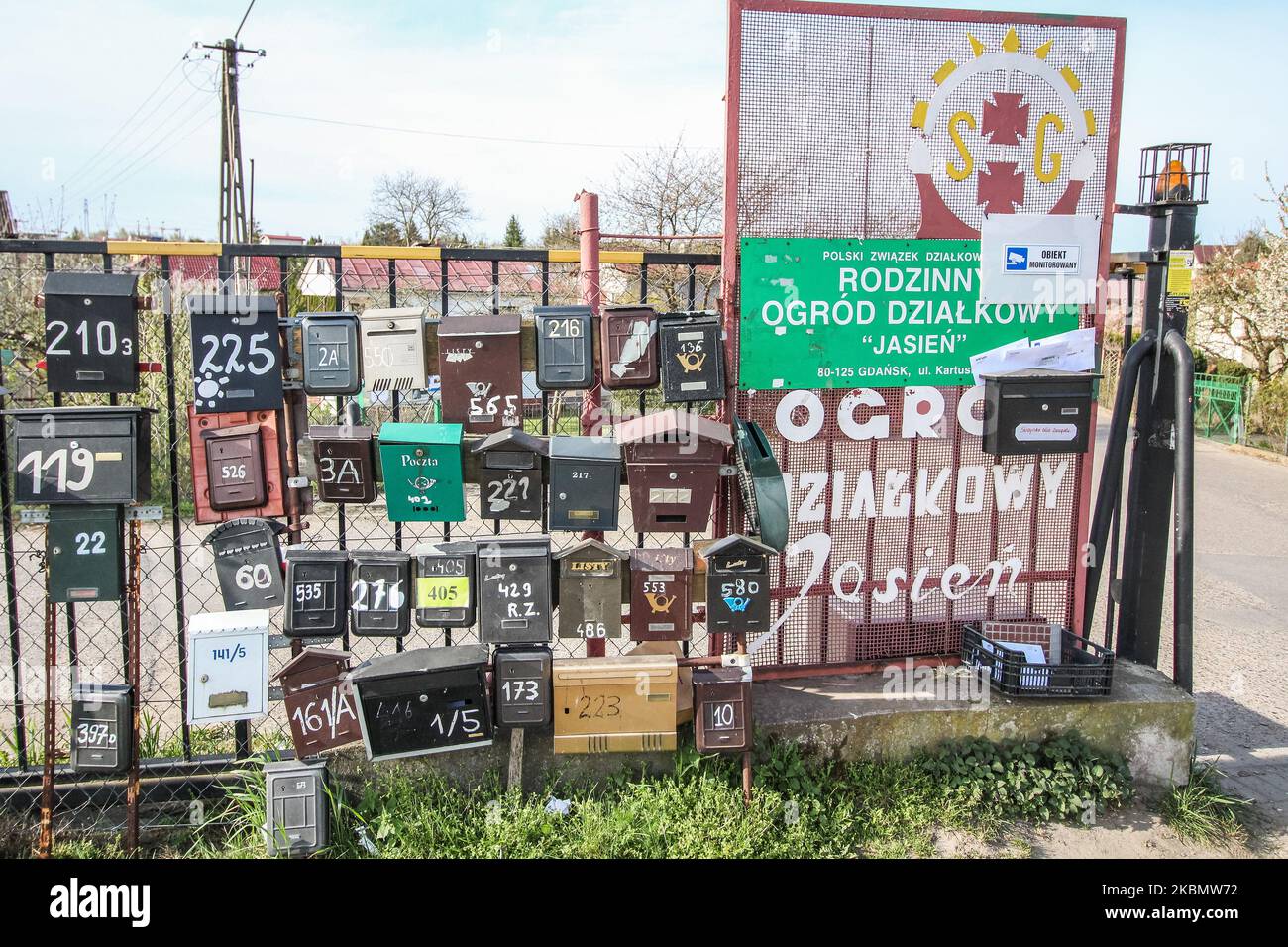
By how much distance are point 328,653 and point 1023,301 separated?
3383 mm

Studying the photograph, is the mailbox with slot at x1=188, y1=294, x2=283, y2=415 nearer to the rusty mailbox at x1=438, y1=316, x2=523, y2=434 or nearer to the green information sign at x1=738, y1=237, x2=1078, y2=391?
the rusty mailbox at x1=438, y1=316, x2=523, y2=434

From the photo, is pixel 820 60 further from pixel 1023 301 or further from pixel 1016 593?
pixel 1016 593

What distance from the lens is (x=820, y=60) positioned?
12.8 feet

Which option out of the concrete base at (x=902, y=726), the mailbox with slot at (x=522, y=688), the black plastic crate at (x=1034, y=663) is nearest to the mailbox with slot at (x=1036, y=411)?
the black plastic crate at (x=1034, y=663)

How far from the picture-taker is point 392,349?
349 centimetres

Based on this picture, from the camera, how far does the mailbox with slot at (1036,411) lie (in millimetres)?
4145

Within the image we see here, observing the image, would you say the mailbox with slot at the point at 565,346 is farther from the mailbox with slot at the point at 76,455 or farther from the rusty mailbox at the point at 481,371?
the mailbox with slot at the point at 76,455

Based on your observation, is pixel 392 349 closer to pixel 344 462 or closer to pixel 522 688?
pixel 344 462

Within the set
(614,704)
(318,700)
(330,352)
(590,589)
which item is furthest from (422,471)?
(614,704)

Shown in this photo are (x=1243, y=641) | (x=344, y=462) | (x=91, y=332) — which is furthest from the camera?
(x=1243, y=641)

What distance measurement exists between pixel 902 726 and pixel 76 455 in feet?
11.5

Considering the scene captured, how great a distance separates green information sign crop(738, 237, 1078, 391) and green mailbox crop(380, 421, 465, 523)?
51.4 inches

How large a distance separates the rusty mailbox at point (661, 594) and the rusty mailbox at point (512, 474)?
18.8 inches

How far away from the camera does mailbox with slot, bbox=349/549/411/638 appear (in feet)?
11.6
